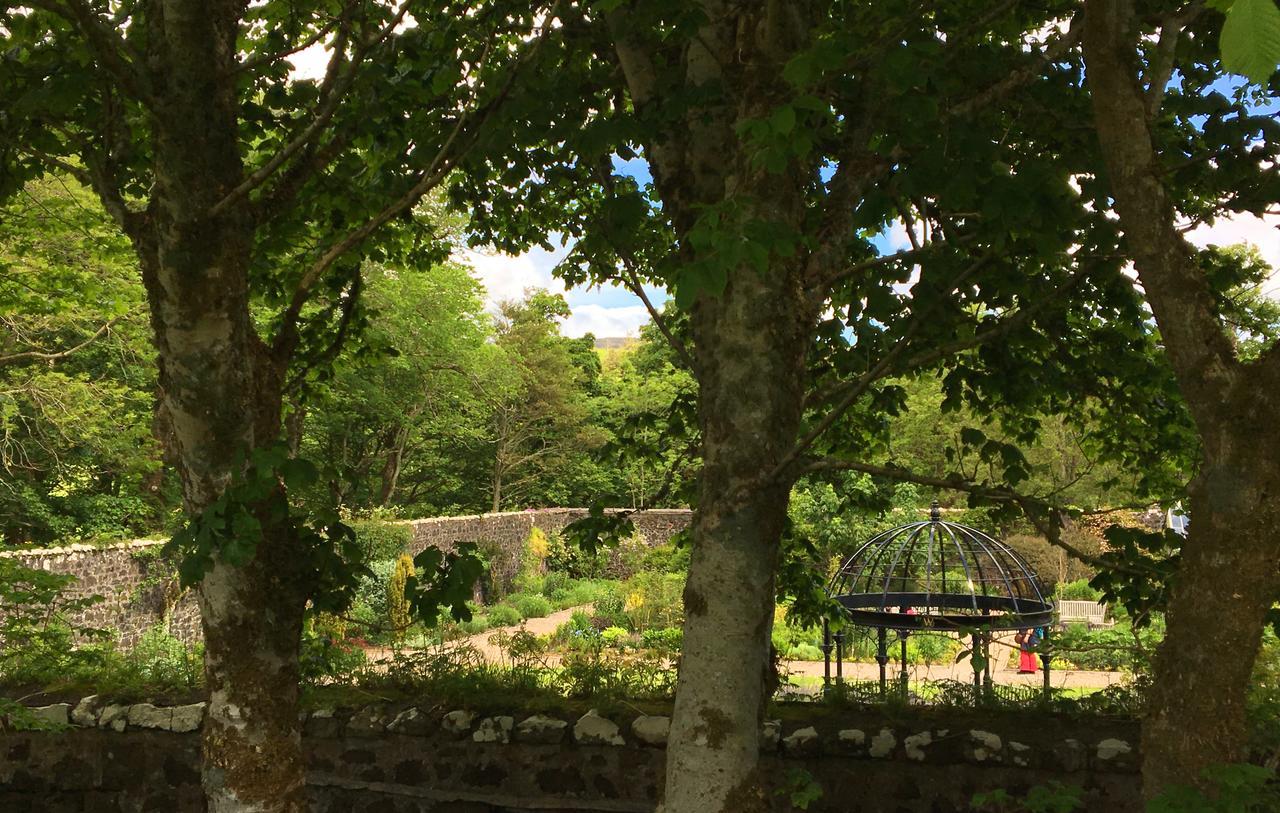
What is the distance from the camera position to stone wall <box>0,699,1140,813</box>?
4.33 metres

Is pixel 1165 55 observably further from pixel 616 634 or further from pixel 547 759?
pixel 616 634

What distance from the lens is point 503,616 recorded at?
16969 mm

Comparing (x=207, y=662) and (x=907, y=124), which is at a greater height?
(x=907, y=124)

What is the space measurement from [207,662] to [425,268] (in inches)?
137

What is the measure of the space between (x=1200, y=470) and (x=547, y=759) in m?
3.56

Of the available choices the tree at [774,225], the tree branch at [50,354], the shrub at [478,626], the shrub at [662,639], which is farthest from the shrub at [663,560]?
the tree at [774,225]

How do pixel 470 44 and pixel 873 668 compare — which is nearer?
pixel 470 44

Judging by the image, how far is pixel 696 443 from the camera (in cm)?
429

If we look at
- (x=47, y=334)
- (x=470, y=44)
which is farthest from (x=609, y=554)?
(x=470, y=44)

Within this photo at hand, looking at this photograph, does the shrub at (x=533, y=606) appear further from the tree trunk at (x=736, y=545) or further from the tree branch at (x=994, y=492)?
the tree branch at (x=994, y=492)

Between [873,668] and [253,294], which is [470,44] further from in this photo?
[873,668]

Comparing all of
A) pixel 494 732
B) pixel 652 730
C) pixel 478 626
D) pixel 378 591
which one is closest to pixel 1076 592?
pixel 478 626

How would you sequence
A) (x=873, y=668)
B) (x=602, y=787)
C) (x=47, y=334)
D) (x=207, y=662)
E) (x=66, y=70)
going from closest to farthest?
1. (x=207, y=662)
2. (x=66, y=70)
3. (x=602, y=787)
4. (x=873, y=668)
5. (x=47, y=334)

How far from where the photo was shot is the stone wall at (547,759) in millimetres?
4332
